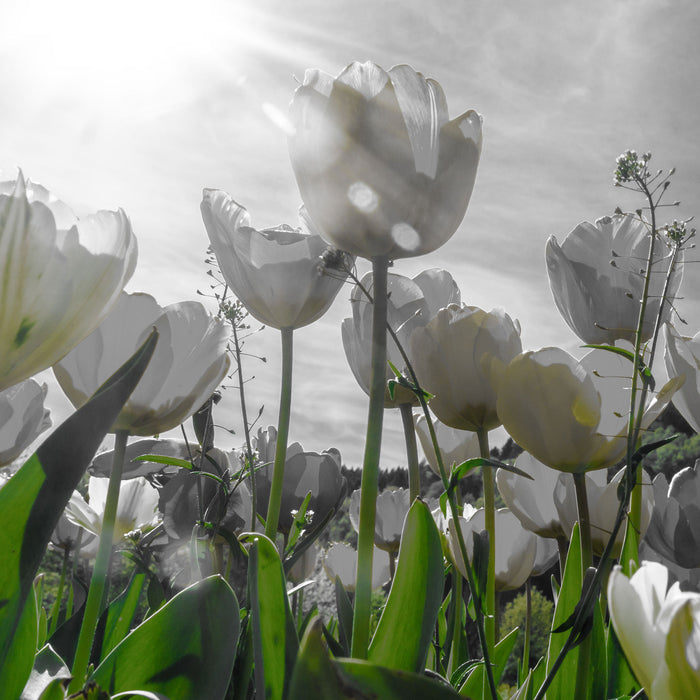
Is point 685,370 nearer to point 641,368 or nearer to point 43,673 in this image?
point 641,368

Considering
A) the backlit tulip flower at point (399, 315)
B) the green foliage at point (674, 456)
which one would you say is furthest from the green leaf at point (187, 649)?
the green foliage at point (674, 456)

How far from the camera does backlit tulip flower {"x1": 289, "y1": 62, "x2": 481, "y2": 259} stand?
1.48 feet

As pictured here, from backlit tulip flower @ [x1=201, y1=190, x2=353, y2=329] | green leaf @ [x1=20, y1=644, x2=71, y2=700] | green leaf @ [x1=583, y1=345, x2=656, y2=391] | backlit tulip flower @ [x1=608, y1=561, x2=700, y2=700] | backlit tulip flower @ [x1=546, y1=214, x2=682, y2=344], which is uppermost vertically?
backlit tulip flower @ [x1=546, y1=214, x2=682, y2=344]

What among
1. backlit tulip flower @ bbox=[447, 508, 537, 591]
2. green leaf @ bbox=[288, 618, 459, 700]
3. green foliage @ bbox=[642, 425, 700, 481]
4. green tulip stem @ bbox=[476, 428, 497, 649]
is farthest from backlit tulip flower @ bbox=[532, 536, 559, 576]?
green foliage @ bbox=[642, 425, 700, 481]

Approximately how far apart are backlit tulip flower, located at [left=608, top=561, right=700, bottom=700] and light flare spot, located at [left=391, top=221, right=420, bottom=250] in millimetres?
263

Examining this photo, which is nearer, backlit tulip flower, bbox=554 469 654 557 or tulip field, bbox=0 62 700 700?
tulip field, bbox=0 62 700 700

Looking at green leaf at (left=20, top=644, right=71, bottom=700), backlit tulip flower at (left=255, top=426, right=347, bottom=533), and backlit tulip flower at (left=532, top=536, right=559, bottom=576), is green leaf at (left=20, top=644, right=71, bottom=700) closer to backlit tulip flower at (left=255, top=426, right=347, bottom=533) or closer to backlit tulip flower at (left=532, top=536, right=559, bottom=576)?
backlit tulip flower at (left=255, top=426, right=347, bottom=533)

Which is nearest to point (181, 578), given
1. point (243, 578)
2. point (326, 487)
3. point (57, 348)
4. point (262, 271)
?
point (243, 578)

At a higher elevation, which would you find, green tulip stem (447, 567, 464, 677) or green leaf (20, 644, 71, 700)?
green tulip stem (447, 567, 464, 677)

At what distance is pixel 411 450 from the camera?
2.55 ft

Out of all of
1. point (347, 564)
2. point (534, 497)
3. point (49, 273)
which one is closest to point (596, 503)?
point (534, 497)

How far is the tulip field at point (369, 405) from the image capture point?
36 cm

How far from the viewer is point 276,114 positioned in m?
0.48

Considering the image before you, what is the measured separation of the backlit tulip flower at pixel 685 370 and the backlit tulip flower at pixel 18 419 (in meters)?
0.73
